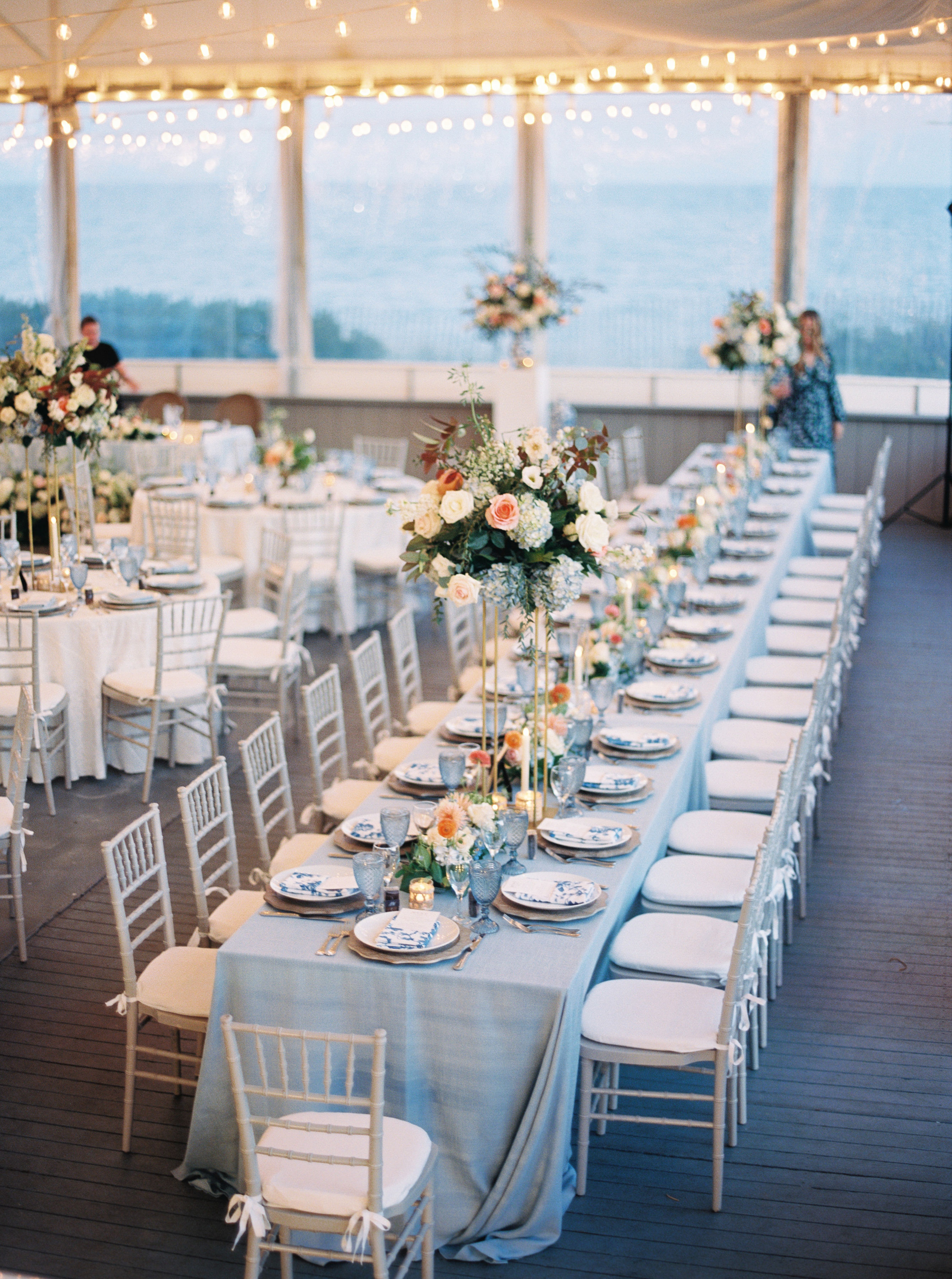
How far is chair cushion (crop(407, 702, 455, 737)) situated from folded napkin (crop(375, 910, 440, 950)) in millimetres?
2399

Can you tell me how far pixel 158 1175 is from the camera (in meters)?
3.93

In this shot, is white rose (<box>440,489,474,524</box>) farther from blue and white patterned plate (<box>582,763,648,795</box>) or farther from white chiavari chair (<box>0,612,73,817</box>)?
white chiavari chair (<box>0,612,73,817</box>)

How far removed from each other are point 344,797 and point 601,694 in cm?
102

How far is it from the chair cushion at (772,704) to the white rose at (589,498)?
8.84ft

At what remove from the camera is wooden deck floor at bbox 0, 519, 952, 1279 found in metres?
3.60

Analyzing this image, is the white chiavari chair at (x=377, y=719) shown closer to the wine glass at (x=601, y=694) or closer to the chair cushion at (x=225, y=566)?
the wine glass at (x=601, y=694)

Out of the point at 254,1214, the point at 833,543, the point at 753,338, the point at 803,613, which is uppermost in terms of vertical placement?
the point at 753,338

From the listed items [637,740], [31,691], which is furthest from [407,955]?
[31,691]

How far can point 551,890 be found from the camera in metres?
3.93

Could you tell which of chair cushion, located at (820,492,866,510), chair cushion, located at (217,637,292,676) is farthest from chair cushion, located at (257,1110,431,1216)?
chair cushion, located at (820,492,866,510)

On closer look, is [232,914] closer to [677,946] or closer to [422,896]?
[422,896]

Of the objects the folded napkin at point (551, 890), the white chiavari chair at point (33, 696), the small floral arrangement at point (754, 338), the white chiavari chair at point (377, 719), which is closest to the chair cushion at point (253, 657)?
the white chiavari chair at point (33, 696)

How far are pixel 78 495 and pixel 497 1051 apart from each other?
540 cm

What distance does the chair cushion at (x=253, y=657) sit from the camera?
7324 mm
